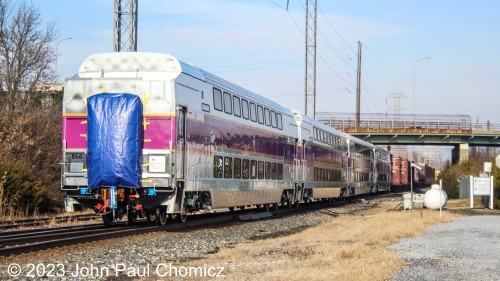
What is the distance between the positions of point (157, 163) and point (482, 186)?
2134cm

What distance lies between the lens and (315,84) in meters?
51.6

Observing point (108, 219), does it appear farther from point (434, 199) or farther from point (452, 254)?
point (434, 199)

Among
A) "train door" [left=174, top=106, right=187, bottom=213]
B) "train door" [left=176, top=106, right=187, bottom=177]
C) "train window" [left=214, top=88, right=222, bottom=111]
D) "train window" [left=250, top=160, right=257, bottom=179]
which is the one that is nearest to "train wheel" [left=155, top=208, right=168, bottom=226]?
"train door" [left=174, top=106, right=187, bottom=213]

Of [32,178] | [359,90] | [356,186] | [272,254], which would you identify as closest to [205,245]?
[272,254]

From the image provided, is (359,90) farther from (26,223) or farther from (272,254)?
(272,254)

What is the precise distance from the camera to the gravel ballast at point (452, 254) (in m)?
9.99

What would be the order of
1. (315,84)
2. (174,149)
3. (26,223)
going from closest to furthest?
(174,149) → (26,223) → (315,84)

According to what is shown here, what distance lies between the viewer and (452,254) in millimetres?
12742

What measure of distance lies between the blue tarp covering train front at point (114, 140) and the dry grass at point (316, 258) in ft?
11.2

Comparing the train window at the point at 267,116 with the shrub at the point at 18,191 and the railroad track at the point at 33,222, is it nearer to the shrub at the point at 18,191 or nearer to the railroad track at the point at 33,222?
the railroad track at the point at 33,222

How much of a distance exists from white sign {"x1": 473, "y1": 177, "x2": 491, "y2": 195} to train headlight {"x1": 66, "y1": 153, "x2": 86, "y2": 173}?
22.2 metres

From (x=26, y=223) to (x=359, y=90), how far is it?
62.2 meters

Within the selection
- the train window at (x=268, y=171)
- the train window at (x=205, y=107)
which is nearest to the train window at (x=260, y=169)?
the train window at (x=268, y=171)

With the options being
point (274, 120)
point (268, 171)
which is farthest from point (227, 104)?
point (274, 120)
